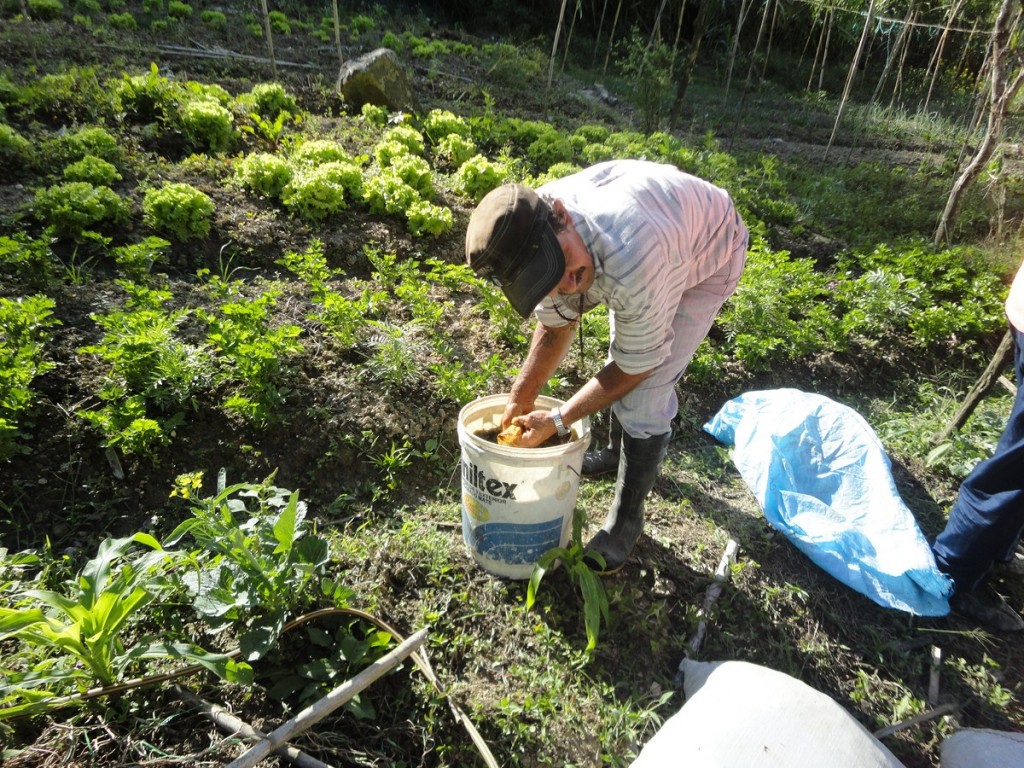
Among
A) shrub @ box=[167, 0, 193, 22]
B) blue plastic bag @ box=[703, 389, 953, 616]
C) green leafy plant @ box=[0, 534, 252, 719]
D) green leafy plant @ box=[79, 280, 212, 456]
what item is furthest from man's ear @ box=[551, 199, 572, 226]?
shrub @ box=[167, 0, 193, 22]

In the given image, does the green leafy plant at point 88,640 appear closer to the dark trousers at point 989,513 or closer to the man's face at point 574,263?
the man's face at point 574,263

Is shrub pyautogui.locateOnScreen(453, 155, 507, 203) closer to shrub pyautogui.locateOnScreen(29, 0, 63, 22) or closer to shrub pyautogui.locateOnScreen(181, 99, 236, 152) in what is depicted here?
shrub pyautogui.locateOnScreen(181, 99, 236, 152)

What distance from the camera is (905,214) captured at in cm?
659

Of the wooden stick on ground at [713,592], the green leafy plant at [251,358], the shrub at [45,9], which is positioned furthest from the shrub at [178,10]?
the wooden stick on ground at [713,592]

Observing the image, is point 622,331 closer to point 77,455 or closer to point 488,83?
point 77,455

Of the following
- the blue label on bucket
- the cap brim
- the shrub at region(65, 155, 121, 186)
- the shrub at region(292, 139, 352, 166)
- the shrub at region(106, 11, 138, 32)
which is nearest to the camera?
the cap brim

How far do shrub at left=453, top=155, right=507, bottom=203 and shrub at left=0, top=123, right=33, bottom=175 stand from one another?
3253mm

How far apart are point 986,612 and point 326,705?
2.74m

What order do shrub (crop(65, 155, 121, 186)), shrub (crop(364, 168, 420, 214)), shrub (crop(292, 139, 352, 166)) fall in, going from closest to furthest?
shrub (crop(65, 155, 121, 186)) → shrub (crop(364, 168, 420, 214)) → shrub (crop(292, 139, 352, 166))

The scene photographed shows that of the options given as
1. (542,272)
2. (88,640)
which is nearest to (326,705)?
(88,640)

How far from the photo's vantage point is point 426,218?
4461 millimetres

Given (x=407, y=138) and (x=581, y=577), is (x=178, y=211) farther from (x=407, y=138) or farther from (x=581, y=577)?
(x=581, y=577)

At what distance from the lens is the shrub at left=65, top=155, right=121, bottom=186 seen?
12.9 ft

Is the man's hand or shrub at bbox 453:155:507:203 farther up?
shrub at bbox 453:155:507:203
